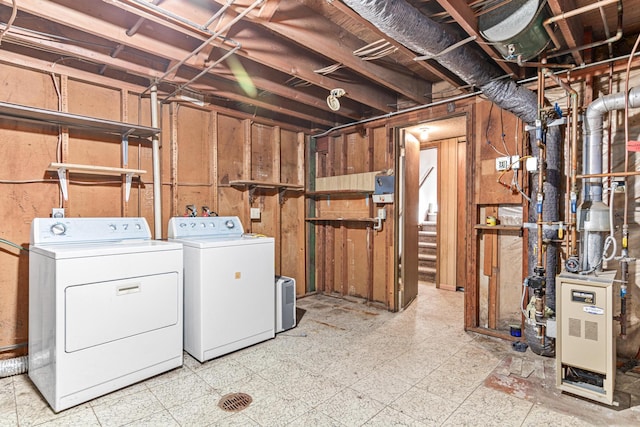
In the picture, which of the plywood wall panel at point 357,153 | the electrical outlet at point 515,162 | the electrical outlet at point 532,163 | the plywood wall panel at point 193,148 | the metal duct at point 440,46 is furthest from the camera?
the plywood wall panel at point 357,153

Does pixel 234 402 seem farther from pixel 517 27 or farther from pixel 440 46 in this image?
pixel 517 27

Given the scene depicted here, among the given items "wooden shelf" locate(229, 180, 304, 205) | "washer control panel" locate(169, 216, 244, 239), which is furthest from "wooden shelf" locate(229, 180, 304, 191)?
"washer control panel" locate(169, 216, 244, 239)

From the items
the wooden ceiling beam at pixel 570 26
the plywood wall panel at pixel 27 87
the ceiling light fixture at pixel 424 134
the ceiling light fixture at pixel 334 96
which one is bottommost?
the plywood wall panel at pixel 27 87

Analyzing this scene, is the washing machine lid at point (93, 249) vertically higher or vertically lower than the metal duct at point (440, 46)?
lower

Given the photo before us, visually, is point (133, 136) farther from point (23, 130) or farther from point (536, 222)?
point (536, 222)

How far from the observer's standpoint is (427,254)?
6098 millimetres

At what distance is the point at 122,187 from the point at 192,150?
2.61ft

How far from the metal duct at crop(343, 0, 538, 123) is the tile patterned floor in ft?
6.76

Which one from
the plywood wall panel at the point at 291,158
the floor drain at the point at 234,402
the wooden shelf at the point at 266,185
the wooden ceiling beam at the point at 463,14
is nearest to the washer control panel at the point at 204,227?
the wooden shelf at the point at 266,185

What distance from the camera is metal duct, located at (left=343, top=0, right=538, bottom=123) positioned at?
177 cm

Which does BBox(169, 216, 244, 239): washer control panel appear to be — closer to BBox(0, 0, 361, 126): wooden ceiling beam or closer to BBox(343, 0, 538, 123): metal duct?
BBox(0, 0, 361, 126): wooden ceiling beam

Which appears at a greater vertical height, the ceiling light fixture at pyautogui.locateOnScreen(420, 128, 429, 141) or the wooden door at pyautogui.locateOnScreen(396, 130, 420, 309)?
the ceiling light fixture at pyautogui.locateOnScreen(420, 128, 429, 141)

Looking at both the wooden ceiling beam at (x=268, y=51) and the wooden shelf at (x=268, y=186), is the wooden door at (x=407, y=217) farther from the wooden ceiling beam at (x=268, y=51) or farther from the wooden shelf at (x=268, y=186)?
the wooden shelf at (x=268, y=186)

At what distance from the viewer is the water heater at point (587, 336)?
6.84 feet
